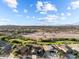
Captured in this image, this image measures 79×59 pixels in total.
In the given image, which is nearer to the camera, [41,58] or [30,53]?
[41,58]

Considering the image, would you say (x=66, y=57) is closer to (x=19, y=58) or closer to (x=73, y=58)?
(x=73, y=58)

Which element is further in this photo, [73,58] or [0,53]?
[0,53]

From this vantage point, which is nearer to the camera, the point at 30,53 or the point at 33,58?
the point at 33,58

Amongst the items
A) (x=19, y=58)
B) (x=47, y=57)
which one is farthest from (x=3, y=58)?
(x=47, y=57)

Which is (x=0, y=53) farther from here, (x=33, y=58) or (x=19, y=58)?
(x=33, y=58)

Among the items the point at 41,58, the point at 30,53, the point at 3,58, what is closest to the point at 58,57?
the point at 41,58

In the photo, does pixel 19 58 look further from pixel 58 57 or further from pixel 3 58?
pixel 58 57

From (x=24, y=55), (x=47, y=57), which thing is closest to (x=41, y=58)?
(x=47, y=57)
